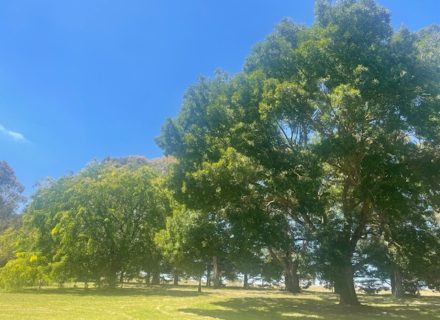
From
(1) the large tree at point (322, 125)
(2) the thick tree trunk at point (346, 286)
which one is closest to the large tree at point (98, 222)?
(1) the large tree at point (322, 125)

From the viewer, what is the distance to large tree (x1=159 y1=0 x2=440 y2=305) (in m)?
17.7

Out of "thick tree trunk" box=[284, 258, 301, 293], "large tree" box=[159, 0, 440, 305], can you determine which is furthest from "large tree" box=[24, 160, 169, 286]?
"large tree" box=[159, 0, 440, 305]

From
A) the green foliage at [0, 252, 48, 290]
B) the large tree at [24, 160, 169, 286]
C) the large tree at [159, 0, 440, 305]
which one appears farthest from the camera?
the large tree at [24, 160, 169, 286]

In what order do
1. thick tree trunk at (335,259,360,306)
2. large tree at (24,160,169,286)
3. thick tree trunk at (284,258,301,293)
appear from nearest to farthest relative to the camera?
thick tree trunk at (335,259,360,306) → large tree at (24,160,169,286) → thick tree trunk at (284,258,301,293)

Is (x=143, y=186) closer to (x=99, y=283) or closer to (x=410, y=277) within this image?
(x=99, y=283)

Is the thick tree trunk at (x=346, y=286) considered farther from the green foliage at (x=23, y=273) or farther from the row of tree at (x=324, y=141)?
the green foliage at (x=23, y=273)

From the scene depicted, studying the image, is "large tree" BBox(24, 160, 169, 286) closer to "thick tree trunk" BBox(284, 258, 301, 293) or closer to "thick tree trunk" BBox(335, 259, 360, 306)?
"thick tree trunk" BBox(284, 258, 301, 293)

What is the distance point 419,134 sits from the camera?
61.3 feet

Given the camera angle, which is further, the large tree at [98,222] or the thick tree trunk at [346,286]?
the large tree at [98,222]

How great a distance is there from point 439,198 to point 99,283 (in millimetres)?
29231

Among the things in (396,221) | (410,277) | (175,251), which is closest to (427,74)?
(396,221)

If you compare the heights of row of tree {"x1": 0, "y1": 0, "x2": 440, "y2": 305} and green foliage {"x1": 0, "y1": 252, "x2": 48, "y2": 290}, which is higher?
row of tree {"x1": 0, "y1": 0, "x2": 440, "y2": 305}

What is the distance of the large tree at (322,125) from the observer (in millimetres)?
17734

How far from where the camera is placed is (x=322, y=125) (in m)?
19.5
